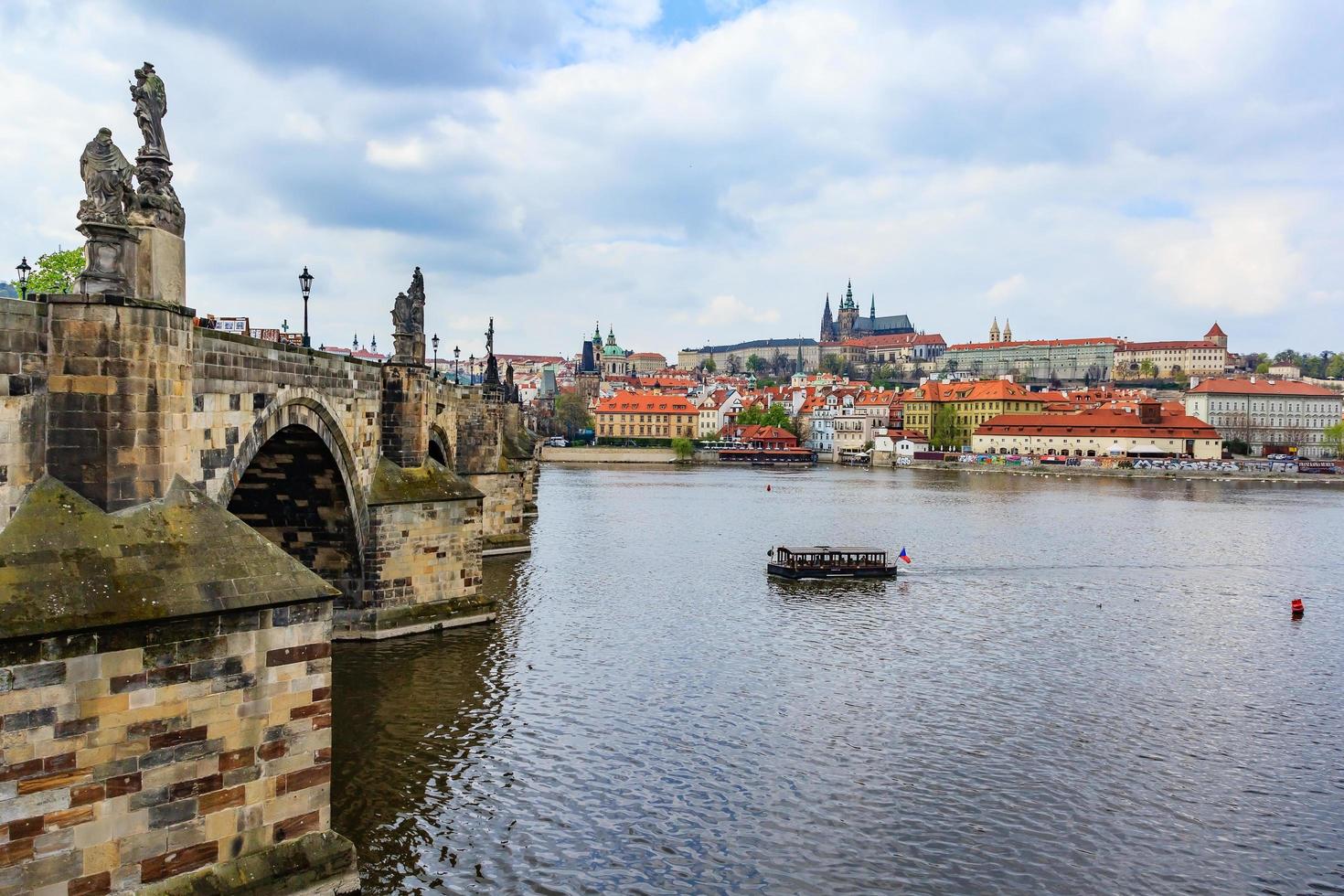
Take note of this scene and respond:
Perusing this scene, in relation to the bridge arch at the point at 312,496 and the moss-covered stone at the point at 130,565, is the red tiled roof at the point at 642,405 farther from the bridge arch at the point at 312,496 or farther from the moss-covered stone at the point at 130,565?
the moss-covered stone at the point at 130,565

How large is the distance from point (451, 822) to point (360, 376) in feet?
38.8

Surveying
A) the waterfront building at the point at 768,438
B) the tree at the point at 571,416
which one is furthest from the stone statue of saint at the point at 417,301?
the tree at the point at 571,416

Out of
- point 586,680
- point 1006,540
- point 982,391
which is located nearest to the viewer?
point 586,680

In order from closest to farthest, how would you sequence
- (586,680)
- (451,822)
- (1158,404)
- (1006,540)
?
1. (451,822)
2. (586,680)
3. (1006,540)
4. (1158,404)

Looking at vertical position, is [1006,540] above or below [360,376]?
below

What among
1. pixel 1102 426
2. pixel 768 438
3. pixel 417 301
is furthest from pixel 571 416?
pixel 417 301

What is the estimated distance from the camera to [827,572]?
118 ft

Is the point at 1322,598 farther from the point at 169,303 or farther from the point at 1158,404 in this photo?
the point at 1158,404

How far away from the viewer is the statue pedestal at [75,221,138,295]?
34.8 feet

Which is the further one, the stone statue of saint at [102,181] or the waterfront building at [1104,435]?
the waterfront building at [1104,435]

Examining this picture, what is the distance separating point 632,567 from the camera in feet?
121

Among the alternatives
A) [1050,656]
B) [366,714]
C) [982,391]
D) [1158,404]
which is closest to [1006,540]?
[1050,656]

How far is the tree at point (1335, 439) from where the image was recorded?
424ft

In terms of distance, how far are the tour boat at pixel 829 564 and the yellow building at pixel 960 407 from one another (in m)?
113
